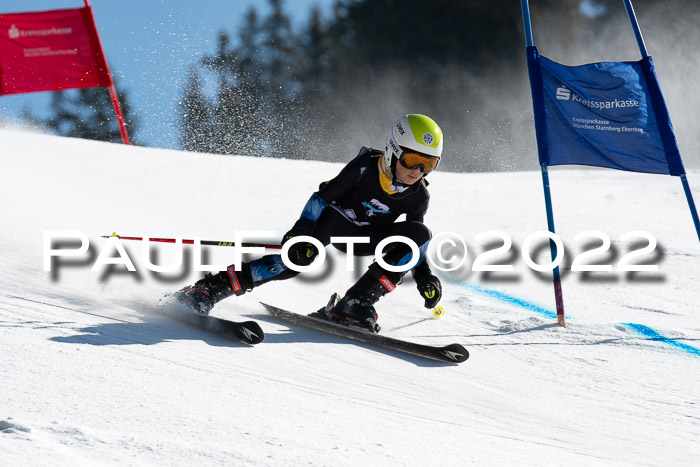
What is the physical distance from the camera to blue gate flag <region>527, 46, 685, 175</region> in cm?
460

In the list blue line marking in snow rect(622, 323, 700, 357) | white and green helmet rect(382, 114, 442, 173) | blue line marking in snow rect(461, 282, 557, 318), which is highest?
white and green helmet rect(382, 114, 442, 173)

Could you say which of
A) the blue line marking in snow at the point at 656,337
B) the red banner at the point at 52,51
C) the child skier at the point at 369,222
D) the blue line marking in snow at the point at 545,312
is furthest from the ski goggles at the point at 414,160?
the red banner at the point at 52,51

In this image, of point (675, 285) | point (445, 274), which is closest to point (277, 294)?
point (445, 274)

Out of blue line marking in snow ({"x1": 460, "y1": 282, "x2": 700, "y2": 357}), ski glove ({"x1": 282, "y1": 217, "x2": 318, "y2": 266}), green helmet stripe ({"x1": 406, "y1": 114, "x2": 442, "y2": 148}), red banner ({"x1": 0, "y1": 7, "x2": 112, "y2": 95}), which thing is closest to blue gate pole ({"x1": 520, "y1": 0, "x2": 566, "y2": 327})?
blue line marking in snow ({"x1": 460, "y1": 282, "x2": 700, "y2": 357})

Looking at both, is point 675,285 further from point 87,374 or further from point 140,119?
point 140,119

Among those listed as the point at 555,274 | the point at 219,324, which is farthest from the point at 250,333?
the point at 555,274

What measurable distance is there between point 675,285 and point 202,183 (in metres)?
5.61

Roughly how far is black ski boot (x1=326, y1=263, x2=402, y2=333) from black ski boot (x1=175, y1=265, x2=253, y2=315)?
534 mm

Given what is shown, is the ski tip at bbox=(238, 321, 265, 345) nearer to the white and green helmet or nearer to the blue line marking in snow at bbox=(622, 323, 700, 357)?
the white and green helmet

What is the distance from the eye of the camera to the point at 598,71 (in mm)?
4637

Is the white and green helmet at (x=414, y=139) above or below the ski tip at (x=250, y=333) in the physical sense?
above

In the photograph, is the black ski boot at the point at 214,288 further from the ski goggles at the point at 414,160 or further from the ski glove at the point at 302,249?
the ski goggles at the point at 414,160

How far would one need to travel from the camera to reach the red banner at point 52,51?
31.6 ft

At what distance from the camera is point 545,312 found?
197 inches
